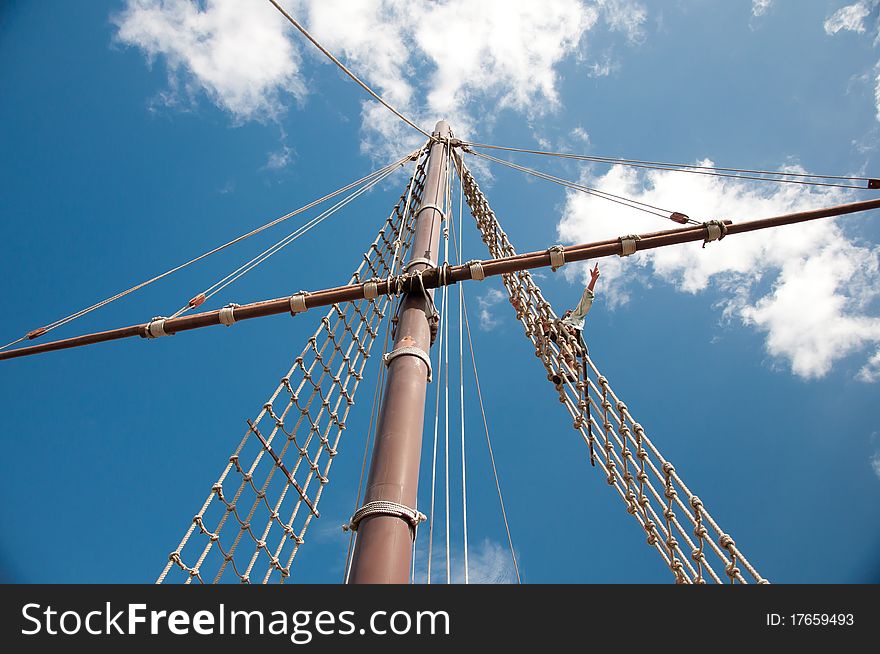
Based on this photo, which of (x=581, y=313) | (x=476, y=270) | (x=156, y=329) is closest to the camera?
(x=476, y=270)

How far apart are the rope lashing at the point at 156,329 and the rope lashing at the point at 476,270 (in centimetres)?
326

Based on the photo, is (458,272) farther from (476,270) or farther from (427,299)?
(427,299)

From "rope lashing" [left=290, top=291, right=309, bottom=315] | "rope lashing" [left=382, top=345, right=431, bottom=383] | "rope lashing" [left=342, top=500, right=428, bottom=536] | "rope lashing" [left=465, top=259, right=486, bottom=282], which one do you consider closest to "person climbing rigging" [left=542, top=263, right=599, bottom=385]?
"rope lashing" [left=465, top=259, right=486, bottom=282]

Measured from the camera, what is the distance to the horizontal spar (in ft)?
18.3

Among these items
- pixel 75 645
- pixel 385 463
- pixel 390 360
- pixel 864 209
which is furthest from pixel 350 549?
pixel 864 209

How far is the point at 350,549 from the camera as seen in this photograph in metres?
4.31

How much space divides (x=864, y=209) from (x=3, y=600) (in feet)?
26.6

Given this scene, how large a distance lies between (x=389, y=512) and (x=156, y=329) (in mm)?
3700

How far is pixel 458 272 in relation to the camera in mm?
5613

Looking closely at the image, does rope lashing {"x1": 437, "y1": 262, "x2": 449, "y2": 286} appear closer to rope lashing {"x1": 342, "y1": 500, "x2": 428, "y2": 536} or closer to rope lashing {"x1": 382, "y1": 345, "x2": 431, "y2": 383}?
rope lashing {"x1": 382, "y1": 345, "x2": 431, "y2": 383}

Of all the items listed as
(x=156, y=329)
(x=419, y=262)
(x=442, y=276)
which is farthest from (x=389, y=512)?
(x=156, y=329)

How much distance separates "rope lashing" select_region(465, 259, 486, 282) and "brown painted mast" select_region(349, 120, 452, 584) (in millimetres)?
504

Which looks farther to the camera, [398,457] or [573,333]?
[573,333]

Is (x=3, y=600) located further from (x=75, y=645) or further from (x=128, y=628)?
(x=128, y=628)
